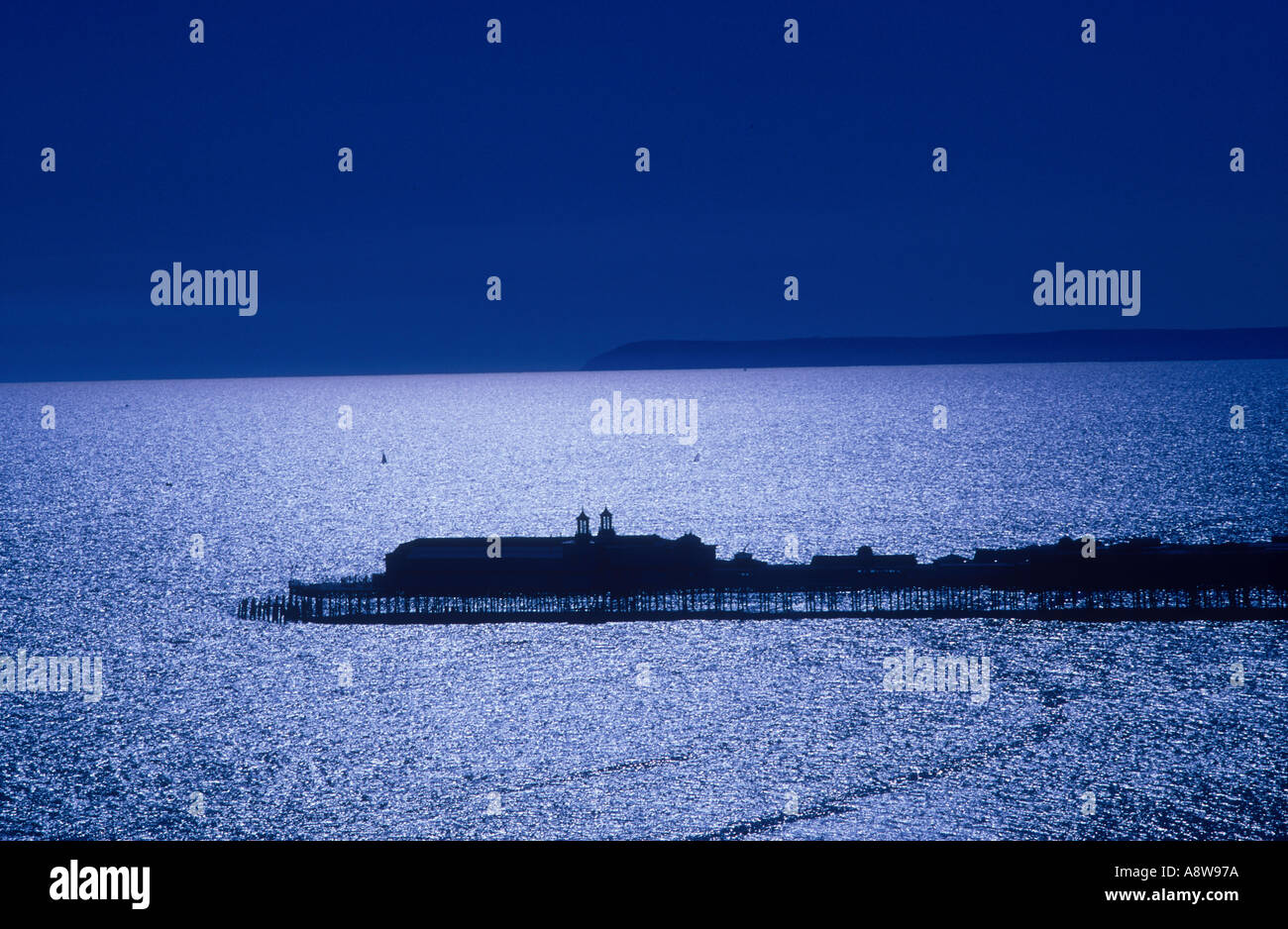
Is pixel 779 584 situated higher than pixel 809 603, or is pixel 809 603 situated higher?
pixel 779 584

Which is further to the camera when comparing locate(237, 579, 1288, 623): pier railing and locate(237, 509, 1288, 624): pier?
locate(237, 509, 1288, 624): pier

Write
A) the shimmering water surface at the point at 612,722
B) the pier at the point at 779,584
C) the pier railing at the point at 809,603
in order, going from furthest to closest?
the pier at the point at 779,584 < the pier railing at the point at 809,603 < the shimmering water surface at the point at 612,722

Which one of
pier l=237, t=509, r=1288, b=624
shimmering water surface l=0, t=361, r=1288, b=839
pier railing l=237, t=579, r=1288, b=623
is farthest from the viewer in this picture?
pier l=237, t=509, r=1288, b=624

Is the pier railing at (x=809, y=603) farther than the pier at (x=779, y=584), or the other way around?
the pier at (x=779, y=584)

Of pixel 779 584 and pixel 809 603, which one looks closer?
pixel 779 584

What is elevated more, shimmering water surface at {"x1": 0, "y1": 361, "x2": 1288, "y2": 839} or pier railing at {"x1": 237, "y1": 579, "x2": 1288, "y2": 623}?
pier railing at {"x1": 237, "y1": 579, "x2": 1288, "y2": 623}

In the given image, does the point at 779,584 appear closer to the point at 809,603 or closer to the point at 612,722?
the point at 809,603

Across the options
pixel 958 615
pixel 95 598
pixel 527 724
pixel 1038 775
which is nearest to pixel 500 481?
pixel 95 598

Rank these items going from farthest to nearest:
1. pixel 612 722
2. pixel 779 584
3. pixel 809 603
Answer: pixel 809 603, pixel 779 584, pixel 612 722

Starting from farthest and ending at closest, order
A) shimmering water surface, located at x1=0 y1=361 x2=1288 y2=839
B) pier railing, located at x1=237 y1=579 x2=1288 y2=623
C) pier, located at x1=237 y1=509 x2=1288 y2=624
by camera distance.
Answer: pier, located at x1=237 y1=509 x2=1288 y2=624
pier railing, located at x1=237 y1=579 x2=1288 y2=623
shimmering water surface, located at x1=0 y1=361 x2=1288 y2=839

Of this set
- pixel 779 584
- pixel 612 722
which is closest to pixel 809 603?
pixel 779 584

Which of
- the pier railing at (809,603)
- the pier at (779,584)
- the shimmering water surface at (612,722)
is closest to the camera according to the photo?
the shimmering water surface at (612,722)

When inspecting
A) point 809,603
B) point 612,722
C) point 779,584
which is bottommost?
point 612,722
